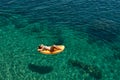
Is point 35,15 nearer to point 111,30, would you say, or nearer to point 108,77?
point 111,30

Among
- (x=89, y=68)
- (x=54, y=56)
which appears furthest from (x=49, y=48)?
(x=89, y=68)

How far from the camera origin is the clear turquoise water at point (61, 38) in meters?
28.8

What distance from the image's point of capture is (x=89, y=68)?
29.5m

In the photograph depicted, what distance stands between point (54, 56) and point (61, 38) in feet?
15.6

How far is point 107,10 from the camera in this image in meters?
41.7

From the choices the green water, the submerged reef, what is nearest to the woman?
the green water

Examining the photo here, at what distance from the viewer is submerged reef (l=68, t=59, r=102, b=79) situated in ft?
93.8

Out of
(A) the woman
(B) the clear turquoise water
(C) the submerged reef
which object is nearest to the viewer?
(C) the submerged reef

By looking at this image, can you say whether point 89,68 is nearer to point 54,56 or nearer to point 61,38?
point 54,56

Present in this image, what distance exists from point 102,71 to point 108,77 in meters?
1.10

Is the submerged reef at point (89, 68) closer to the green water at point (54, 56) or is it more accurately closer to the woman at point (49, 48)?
the green water at point (54, 56)

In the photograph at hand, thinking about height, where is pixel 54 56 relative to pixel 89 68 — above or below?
above

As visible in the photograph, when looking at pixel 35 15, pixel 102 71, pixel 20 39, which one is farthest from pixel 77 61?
pixel 35 15

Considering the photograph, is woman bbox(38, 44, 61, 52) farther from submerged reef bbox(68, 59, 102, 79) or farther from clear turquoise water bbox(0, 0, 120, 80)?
submerged reef bbox(68, 59, 102, 79)
